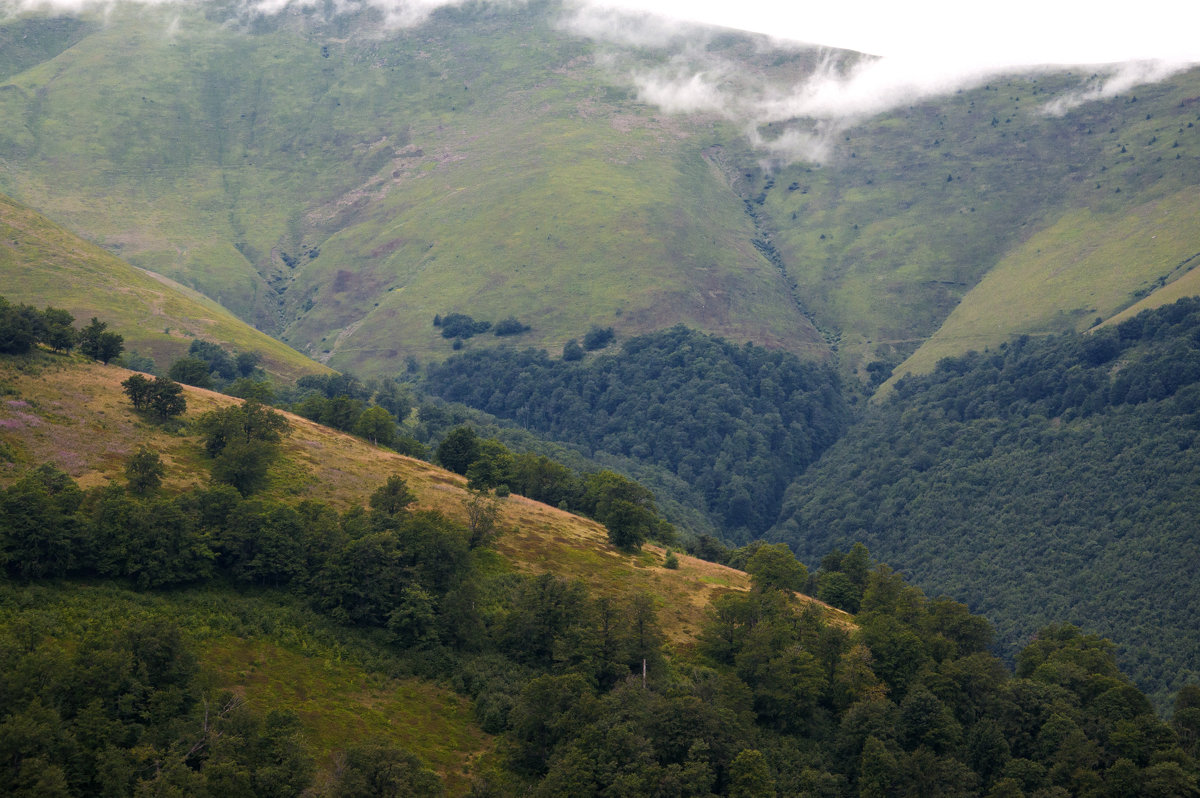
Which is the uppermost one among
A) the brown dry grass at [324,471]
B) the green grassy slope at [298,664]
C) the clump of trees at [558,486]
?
the clump of trees at [558,486]

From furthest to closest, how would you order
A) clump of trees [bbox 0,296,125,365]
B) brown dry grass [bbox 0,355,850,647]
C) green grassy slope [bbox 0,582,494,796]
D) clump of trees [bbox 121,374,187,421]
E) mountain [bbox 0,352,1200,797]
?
clump of trees [bbox 121,374,187,421]
clump of trees [bbox 0,296,125,365]
brown dry grass [bbox 0,355,850,647]
green grassy slope [bbox 0,582,494,796]
mountain [bbox 0,352,1200,797]

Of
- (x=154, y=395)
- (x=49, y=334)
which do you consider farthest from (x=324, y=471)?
(x=49, y=334)

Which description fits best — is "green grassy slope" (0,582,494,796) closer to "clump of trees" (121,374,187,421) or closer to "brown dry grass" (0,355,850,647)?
"brown dry grass" (0,355,850,647)

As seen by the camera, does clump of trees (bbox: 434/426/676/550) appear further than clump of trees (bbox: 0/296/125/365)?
Yes

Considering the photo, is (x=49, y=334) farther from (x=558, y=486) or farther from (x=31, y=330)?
(x=558, y=486)

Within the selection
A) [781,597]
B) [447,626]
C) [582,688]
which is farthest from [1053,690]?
[447,626]

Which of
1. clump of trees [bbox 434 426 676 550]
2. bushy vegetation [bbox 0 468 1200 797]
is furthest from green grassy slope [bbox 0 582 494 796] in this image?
clump of trees [bbox 434 426 676 550]

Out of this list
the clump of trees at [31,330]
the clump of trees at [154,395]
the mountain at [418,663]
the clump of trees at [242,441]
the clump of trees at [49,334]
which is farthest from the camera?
the clump of trees at [154,395]

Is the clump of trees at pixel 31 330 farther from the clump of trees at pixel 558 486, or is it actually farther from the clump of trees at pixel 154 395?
the clump of trees at pixel 558 486

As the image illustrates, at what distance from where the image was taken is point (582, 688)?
280 ft

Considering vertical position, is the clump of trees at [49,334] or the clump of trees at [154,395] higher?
the clump of trees at [49,334]

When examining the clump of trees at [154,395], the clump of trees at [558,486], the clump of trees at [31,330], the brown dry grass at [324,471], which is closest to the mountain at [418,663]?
the brown dry grass at [324,471]

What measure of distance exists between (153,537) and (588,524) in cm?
6385

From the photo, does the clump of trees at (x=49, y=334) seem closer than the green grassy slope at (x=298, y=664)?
No
